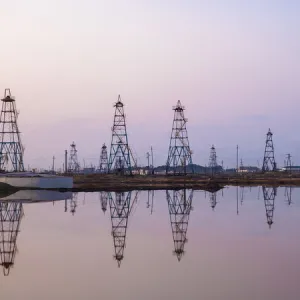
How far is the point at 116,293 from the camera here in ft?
35.6

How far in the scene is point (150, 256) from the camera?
15.2m

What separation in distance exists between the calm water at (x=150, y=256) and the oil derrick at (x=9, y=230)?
0.04 m

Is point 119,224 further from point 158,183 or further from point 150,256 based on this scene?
point 158,183

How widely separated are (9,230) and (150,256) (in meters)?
8.37

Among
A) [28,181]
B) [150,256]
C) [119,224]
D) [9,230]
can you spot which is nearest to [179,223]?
[119,224]

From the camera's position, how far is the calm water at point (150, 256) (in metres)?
11.1

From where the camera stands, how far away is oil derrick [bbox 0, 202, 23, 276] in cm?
1496

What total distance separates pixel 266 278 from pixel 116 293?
3.35 meters

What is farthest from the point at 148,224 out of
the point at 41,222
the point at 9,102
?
the point at 9,102

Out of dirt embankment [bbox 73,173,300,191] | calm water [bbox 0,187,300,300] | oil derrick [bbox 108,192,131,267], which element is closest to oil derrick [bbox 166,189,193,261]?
calm water [bbox 0,187,300,300]

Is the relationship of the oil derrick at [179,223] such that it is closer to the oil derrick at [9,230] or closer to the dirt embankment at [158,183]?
the oil derrick at [9,230]

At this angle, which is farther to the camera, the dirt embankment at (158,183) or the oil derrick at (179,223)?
the dirt embankment at (158,183)

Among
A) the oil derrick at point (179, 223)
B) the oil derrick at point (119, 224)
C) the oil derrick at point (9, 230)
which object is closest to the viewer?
the oil derrick at point (9, 230)

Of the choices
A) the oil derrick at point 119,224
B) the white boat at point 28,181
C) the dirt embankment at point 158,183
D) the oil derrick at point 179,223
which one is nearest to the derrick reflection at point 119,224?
the oil derrick at point 119,224
